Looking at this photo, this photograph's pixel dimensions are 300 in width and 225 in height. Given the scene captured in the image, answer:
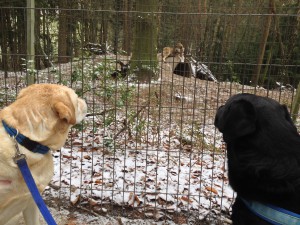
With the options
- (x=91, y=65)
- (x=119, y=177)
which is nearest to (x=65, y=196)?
(x=119, y=177)

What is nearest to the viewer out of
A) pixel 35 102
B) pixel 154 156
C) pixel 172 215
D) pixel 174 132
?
pixel 35 102

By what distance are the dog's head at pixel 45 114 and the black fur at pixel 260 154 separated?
1130 millimetres

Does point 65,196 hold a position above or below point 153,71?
below

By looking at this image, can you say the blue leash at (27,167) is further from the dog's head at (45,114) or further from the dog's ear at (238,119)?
the dog's ear at (238,119)

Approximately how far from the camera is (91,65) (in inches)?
170

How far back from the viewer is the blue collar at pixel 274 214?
1941 millimetres

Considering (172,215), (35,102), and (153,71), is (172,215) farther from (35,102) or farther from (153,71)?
(35,102)

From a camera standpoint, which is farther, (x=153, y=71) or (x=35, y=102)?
(x=153, y=71)

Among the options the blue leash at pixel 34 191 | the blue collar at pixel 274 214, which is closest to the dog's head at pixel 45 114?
the blue leash at pixel 34 191

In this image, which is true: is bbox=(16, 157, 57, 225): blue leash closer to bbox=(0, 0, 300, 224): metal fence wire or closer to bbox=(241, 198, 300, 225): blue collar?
bbox=(241, 198, 300, 225): blue collar

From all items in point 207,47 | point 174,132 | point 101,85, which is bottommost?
point 174,132

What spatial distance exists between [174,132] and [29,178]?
3605mm

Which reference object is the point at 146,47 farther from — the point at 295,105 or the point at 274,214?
the point at 274,214

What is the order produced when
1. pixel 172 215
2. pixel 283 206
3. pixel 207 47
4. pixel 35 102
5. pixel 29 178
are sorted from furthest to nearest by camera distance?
pixel 207 47 < pixel 172 215 < pixel 35 102 < pixel 29 178 < pixel 283 206
